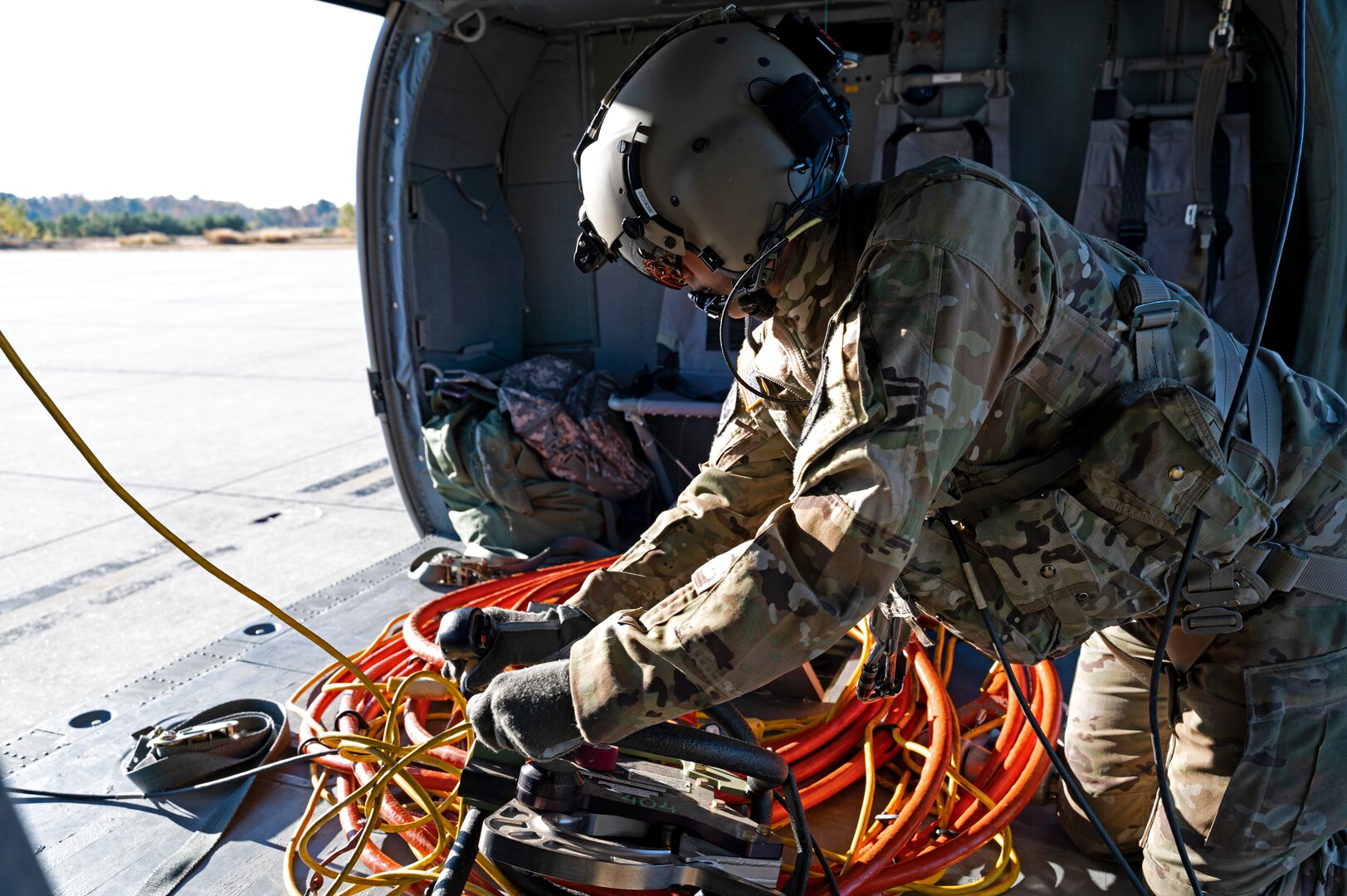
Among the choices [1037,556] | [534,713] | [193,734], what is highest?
[1037,556]

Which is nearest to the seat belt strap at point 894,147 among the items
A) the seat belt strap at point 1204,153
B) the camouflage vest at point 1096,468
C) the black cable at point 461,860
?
the seat belt strap at point 1204,153

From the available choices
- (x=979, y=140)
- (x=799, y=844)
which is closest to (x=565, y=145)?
(x=979, y=140)

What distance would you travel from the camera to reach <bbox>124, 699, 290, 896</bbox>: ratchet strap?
2.58 metres

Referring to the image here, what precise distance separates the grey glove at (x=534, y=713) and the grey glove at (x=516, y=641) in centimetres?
21

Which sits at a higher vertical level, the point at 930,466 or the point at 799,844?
the point at 930,466

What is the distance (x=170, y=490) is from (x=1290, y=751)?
6.16 metres

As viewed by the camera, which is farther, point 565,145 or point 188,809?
point 565,145

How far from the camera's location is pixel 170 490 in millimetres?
6266

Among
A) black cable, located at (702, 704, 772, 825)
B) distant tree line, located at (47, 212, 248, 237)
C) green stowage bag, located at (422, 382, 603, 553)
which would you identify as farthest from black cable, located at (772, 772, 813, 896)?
distant tree line, located at (47, 212, 248, 237)

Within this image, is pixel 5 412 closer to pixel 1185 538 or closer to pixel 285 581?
pixel 285 581

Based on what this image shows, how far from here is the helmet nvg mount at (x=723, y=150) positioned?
1682 millimetres

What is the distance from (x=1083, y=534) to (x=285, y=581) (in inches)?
154

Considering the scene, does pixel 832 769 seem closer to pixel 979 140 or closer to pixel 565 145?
pixel 979 140

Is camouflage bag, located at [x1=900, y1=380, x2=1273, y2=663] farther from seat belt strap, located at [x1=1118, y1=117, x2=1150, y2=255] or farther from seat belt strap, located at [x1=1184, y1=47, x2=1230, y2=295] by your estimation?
seat belt strap, located at [x1=1118, y1=117, x2=1150, y2=255]
